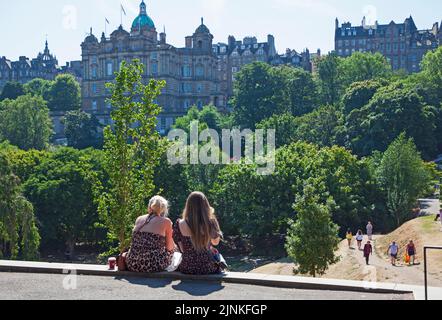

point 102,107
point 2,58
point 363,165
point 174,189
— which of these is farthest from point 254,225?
point 2,58

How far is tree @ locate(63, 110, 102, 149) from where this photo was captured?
375 ft

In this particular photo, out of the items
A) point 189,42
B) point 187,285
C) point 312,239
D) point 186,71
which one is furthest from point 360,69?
point 187,285

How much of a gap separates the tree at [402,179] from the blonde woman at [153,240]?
49.2m

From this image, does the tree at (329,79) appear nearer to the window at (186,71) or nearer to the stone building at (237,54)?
the window at (186,71)

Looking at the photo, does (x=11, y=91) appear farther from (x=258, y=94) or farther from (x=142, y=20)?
(x=258, y=94)

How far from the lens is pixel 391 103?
277 ft

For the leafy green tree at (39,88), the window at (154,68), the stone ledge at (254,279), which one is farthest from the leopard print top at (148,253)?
the leafy green tree at (39,88)

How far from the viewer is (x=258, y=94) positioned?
11144 cm

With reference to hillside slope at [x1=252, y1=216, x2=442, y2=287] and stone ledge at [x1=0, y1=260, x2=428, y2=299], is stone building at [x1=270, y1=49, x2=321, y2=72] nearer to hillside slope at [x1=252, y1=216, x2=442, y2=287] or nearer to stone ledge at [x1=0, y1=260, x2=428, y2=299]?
hillside slope at [x1=252, y1=216, x2=442, y2=287]

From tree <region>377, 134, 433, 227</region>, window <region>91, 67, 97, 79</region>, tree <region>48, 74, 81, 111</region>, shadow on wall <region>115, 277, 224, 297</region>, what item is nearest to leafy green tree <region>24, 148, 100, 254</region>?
tree <region>377, 134, 433, 227</region>

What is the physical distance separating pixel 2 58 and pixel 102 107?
61.8 m

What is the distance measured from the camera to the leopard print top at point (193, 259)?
43.5 ft

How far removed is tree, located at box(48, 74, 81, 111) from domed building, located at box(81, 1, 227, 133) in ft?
28.1

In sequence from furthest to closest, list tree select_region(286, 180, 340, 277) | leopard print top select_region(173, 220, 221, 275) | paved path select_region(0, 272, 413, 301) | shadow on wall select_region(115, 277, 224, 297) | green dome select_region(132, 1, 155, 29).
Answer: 1. green dome select_region(132, 1, 155, 29)
2. tree select_region(286, 180, 340, 277)
3. leopard print top select_region(173, 220, 221, 275)
4. shadow on wall select_region(115, 277, 224, 297)
5. paved path select_region(0, 272, 413, 301)
